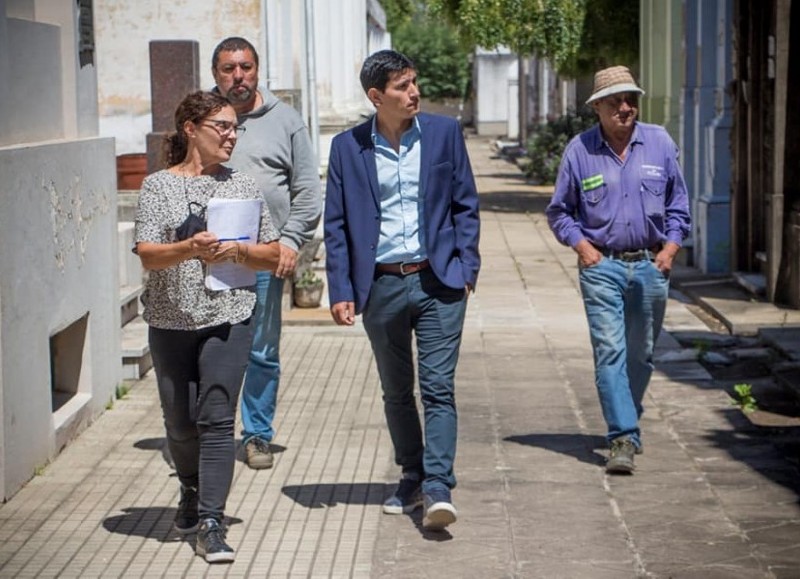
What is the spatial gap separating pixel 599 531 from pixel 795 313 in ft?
22.5

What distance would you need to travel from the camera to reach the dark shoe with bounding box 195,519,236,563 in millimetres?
6570

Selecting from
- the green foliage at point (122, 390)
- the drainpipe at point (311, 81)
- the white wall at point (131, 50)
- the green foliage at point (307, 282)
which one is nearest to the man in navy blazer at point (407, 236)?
the green foliage at point (122, 390)

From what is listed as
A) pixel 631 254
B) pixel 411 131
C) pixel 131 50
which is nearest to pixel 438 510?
pixel 411 131

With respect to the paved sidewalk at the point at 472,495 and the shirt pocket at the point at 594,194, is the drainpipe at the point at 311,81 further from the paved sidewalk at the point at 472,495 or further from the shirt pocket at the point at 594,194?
the shirt pocket at the point at 594,194

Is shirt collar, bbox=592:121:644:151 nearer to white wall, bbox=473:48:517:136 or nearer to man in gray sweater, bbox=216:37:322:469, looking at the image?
man in gray sweater, bbox=216:37:322:469

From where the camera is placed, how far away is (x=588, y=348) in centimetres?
1223

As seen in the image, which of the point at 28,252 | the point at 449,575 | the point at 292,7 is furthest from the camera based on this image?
the point at 292,7

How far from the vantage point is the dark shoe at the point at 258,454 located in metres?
8.28

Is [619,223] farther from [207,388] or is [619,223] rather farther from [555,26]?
[555,26]

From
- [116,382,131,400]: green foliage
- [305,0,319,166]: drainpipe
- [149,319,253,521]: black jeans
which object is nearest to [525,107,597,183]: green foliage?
[305,0,319,166]: drainpipe

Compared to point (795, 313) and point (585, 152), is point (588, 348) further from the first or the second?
point (585, 152)

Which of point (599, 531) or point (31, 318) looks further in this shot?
point (31, 318)

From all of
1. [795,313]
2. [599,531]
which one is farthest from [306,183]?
[795,313]

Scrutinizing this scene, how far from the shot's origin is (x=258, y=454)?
8.32 meters
